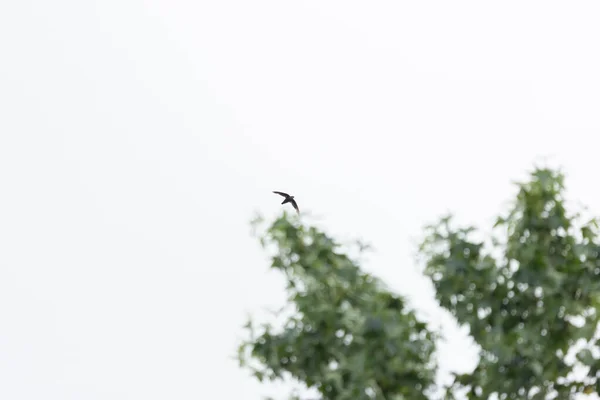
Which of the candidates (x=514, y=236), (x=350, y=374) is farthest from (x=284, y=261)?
(x=514, y=236)

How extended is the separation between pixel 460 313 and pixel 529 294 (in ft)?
4.15

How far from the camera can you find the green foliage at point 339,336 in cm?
1903

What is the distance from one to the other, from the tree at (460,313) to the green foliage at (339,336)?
0.05 ft

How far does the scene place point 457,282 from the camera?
→ 2103 cm

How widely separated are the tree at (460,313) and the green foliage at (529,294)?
0.06 ft

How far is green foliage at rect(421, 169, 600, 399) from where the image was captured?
800 inches

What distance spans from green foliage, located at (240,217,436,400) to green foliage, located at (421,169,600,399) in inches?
46.1

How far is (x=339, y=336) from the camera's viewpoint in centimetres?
1948

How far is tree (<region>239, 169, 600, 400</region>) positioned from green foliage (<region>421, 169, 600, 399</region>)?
0.02 meters

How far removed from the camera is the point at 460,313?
69.2ft

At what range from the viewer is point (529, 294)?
2055 cm

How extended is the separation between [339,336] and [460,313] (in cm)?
267

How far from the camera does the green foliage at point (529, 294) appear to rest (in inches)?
800

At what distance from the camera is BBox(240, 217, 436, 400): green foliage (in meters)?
19.0
